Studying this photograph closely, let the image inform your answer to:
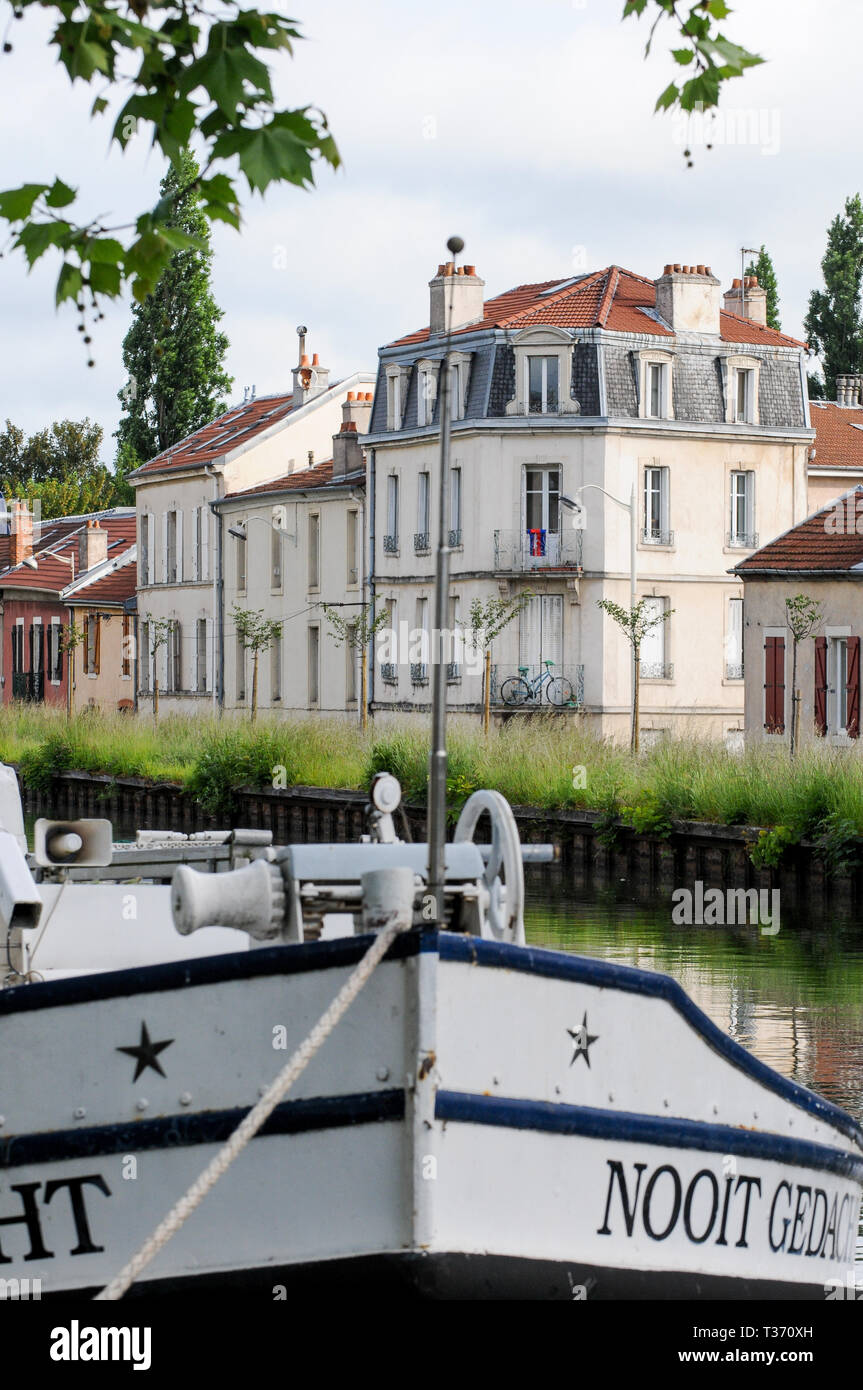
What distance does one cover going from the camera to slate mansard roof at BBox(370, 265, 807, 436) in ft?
159

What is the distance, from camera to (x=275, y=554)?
58500 millimetres

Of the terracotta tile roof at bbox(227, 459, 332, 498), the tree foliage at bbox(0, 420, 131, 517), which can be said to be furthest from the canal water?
the tree foliage at bbox(0, 420, 131, 517)

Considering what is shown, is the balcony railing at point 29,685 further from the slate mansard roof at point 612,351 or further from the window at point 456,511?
the window at point 456,511

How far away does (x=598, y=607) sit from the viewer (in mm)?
47969

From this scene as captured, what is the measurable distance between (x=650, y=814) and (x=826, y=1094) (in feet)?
54.5

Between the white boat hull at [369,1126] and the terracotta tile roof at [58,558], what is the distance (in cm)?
6579

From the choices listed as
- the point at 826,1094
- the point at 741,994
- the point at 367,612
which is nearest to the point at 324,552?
the point at 367,612

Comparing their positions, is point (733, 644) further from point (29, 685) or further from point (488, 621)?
point (29, 685)

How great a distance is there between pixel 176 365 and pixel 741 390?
80.8ft

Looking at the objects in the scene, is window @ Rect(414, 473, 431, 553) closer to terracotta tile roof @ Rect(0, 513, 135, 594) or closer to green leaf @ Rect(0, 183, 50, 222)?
terracotta tile roof @ Rect(0, 513, 135, 594)

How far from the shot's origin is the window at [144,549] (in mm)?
66812

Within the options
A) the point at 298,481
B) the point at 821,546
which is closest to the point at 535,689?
the point at 821,546

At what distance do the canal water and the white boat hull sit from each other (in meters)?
4.23
